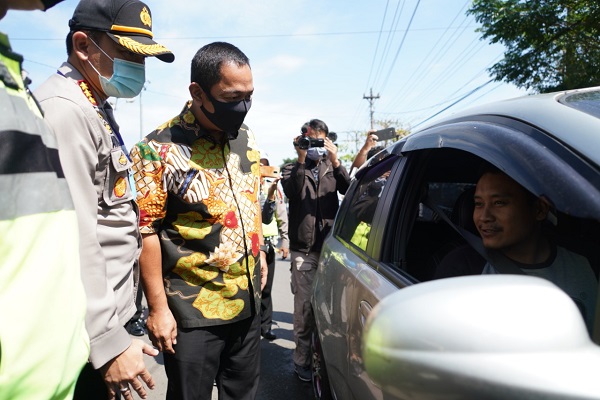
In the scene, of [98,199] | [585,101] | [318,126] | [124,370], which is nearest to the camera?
[585,101]

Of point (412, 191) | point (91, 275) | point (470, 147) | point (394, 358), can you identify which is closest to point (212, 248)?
point (91, 275)

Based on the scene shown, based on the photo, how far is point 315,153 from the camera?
4.00m

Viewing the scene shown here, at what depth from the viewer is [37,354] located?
76 cm

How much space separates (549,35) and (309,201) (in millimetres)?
9378

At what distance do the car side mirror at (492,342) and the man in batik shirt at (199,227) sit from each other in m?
1.36

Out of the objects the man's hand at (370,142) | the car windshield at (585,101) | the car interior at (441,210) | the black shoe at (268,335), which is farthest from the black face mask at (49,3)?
the black shoe at (268,335)

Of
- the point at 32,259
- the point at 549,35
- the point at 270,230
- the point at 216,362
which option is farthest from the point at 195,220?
the point at 549,35

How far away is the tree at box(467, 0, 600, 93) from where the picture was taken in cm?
993

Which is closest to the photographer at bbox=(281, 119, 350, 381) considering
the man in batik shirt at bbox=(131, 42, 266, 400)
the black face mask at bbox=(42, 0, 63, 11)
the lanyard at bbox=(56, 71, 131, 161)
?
the man in batik shirt at bbox=(131, 42, 266, 400)

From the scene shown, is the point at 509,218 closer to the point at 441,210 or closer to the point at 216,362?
the point at 441,210

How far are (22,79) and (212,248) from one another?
1262mm

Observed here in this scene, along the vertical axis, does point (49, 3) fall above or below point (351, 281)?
above

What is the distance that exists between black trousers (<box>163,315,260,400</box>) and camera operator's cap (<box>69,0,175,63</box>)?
1228 mm

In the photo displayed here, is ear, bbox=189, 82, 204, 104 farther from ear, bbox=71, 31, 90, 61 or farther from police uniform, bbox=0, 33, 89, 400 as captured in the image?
police uniform, bbox=0, 33, 89, 400
